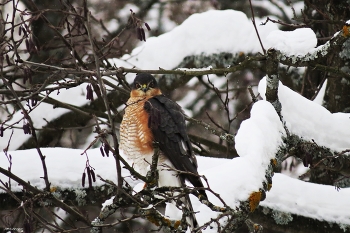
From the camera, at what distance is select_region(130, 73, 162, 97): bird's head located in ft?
17.8

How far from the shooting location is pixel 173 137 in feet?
15.4

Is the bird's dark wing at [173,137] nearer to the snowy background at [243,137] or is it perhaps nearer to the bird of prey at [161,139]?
the bird of prey at [161,139]

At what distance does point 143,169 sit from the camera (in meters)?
5.00

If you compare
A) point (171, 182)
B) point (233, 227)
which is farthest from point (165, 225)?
point (171, 182)

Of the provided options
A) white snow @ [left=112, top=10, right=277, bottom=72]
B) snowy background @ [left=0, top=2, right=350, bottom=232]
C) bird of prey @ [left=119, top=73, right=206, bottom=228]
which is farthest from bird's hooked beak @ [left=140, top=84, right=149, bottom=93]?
white snow @ [left=112, top=10, right=277, bottom=72]

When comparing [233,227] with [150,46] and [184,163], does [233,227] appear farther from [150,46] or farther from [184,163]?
[150,46]

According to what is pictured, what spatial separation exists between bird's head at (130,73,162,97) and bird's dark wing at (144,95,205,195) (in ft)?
1.59

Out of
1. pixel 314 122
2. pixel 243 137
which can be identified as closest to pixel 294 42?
pixel 314 122

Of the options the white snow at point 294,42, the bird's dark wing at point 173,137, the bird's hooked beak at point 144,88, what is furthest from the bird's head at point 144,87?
the white snow at point 294,42

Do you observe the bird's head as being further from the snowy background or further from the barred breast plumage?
the snowy background

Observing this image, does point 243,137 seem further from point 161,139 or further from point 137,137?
point 137,137

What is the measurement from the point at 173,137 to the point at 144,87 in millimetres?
912

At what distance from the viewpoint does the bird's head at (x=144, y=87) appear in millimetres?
5438

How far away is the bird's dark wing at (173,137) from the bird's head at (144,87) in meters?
0.49
